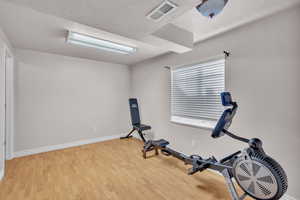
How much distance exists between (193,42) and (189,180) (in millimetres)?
2484

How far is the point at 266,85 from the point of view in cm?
188

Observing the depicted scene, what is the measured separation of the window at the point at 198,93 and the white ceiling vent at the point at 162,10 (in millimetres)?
1439

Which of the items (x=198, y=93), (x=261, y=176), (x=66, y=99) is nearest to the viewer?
(x=261, y=176)

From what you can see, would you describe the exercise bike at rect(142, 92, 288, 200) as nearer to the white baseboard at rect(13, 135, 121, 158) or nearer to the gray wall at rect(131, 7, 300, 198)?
the gray wall at rect(131, 7, 300, 198)

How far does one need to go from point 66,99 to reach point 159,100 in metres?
2.51

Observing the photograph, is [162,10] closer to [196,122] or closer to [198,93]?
[198,93]

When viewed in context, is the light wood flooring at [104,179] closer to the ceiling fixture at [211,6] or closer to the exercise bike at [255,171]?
the exercise bike at [255,171]

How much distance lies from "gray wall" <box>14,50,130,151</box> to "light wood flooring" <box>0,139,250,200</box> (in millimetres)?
624

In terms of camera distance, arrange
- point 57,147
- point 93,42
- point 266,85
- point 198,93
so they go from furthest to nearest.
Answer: point 57,147 → point 198,93 → point 93,42 → point 266,85

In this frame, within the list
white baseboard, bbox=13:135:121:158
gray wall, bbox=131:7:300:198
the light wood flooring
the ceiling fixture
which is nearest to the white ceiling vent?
the ceiling fixture

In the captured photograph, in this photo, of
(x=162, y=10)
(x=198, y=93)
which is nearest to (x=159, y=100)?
(x=198, y=93)

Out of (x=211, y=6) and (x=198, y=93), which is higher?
(x=211, y=6)

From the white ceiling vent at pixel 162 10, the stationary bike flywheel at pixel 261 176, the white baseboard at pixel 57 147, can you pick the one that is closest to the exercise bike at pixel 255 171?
the stationary bike flywheel at pixel 261 176

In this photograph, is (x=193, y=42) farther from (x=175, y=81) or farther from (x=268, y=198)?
(x=268, y=198)
